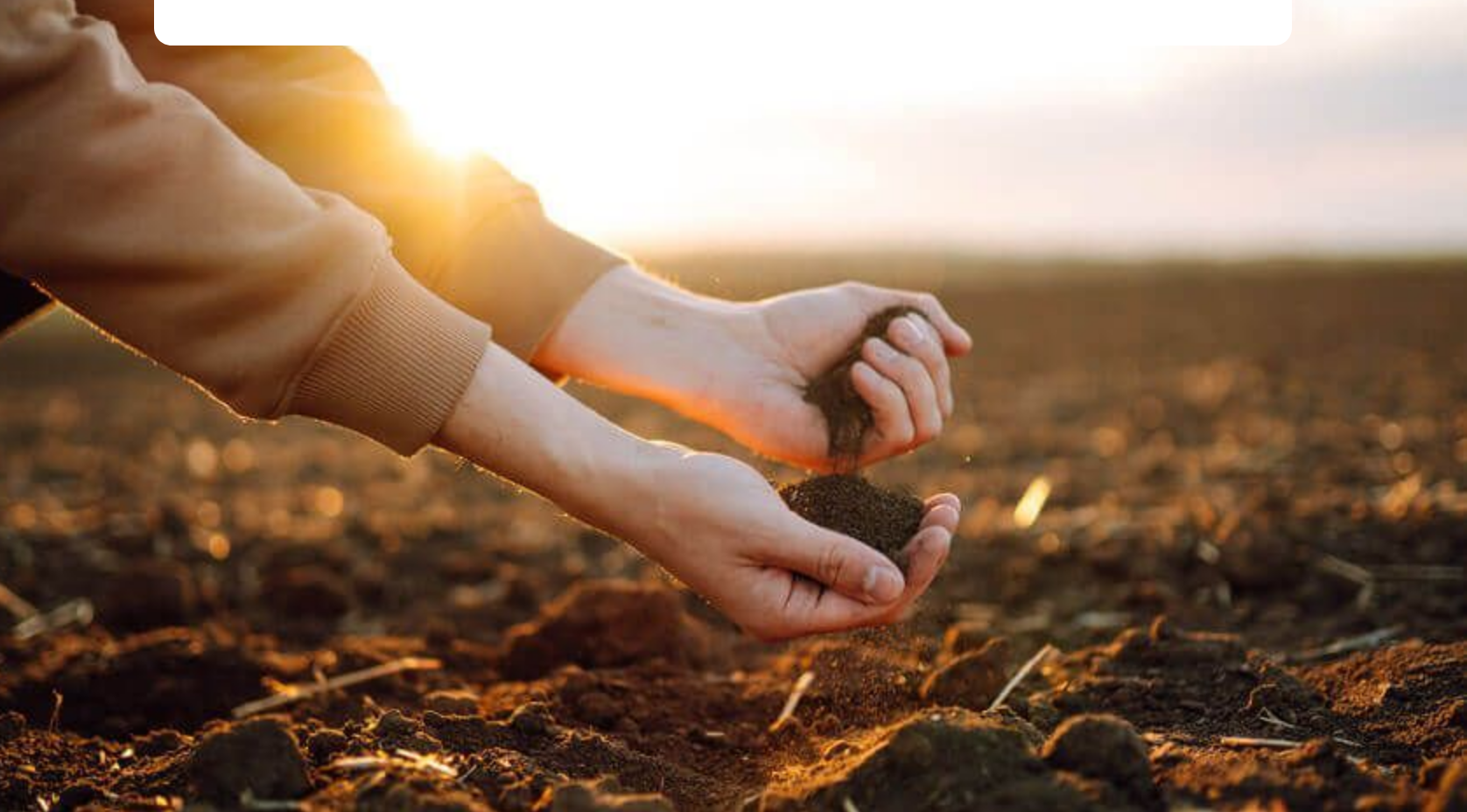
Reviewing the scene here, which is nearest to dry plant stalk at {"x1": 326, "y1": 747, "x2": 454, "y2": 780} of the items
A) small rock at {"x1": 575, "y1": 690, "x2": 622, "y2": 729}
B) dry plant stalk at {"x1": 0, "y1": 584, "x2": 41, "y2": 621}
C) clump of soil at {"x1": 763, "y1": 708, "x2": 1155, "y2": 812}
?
clump of soil at {"x1": 763, "y1": 708, "x2": 1155, "y2": 812}

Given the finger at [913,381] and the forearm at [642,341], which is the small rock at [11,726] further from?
the finger at [913,381]

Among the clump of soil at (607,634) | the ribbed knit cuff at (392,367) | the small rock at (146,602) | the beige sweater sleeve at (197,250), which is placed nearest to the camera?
the beige sweater sleeve at (197,250)

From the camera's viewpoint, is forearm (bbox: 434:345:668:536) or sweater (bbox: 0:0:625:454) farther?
forearm (bbox: 434:345:668:536)

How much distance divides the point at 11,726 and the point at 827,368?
6.19 ft

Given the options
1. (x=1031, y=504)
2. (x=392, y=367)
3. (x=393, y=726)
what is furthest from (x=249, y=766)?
(x=1031, y=504)

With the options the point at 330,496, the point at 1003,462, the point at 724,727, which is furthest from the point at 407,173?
the point at 1003,462

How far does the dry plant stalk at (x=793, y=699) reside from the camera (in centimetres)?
264

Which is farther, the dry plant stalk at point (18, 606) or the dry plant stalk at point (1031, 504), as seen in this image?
the dry plant stalk at point (1031, 504)

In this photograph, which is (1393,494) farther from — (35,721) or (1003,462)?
(35,721)

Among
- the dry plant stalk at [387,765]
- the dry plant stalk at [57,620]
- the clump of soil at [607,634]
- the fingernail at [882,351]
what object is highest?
the fingernail at [882,351]

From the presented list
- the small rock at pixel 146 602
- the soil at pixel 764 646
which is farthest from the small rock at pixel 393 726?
the small rock at pixel 146 602

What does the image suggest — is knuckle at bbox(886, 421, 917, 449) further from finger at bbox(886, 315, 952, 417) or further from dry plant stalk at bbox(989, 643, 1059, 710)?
dry plant stalk at bbox(989, 643, 1059, 710)

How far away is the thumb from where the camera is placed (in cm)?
227

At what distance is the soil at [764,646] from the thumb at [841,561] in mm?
303
